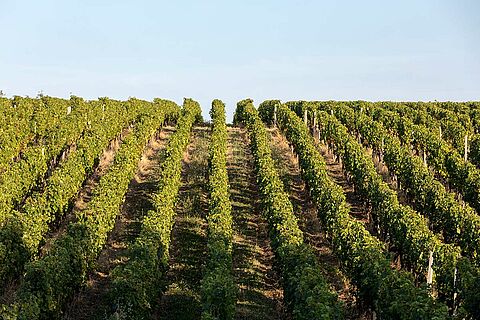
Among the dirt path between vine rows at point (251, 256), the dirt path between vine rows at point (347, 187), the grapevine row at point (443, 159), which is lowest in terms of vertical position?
the dirt path between vine rows at point (251, 256)

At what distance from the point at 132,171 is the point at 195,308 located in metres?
14.8

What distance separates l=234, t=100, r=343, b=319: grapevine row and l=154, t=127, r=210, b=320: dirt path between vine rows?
3080 mm

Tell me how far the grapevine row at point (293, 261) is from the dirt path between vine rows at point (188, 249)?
10.1ft

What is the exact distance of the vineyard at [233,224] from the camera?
22.8 meters

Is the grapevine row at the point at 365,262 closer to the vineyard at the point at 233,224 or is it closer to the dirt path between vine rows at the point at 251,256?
the vineyard at the point at 233,224

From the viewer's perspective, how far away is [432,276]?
2631 cm

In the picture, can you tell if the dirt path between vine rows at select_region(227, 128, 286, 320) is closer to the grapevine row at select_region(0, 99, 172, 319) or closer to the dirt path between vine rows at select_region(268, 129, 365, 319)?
the dirt path between vine rows at select_region(268, 129, 365, 319)

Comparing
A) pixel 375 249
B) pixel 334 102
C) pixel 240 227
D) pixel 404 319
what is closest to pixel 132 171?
pixel 240 227

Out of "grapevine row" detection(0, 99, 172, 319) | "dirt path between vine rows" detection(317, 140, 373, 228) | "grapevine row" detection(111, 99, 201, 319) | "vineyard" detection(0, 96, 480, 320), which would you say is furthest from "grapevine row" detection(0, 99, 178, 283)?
"dirt path between vine rows" detection(317, 140, 373, 228)

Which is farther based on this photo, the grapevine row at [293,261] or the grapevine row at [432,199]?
the grapevine row at [432,199]

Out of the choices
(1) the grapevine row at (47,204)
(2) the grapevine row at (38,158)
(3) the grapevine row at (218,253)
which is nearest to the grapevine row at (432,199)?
(3) the grapevine row at (218,253)

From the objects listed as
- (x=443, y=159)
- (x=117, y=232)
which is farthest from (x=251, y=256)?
(x=443, y=159)

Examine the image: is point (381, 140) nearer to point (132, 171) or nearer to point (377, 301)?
point (132, 171)

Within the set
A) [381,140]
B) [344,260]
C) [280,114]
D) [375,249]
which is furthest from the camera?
[280,114]
